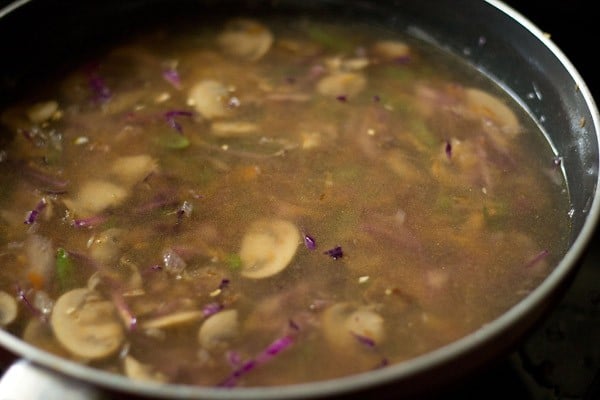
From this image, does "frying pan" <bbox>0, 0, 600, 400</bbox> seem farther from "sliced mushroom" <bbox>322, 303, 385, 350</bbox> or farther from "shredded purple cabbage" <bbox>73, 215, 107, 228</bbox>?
"shredded purple cabbage" <bbox>73, 215, 107, 228</bbox>

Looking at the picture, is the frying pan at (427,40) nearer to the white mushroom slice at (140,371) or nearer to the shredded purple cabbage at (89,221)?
the white mushroom slice at (140,371)

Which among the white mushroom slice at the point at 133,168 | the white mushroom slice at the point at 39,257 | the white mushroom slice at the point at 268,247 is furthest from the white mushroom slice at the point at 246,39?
the white mushroom slice at the point at 39,257

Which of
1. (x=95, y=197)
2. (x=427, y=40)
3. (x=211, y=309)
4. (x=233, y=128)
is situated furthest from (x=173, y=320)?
(x=427, y=40)

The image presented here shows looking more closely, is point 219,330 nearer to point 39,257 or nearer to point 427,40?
point 39,257

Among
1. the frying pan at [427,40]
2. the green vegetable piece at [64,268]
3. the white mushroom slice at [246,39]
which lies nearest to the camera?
the frying pan at [427,40]

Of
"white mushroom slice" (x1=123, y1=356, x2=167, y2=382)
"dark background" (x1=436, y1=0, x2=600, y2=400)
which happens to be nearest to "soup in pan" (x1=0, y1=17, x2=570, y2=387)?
"white mushroom slice" (x1=123, y1=356, x2=167, y2=382)

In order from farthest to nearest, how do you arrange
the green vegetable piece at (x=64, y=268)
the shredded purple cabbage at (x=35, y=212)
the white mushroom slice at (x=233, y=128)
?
the white mushroom slice at (x=233, y=128) → the shredded purple cabbage at (x=35, y=212) → the green vegetable piece at (x=64, y=268)

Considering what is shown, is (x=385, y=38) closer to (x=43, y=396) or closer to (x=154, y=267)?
(x=154, y=267)
